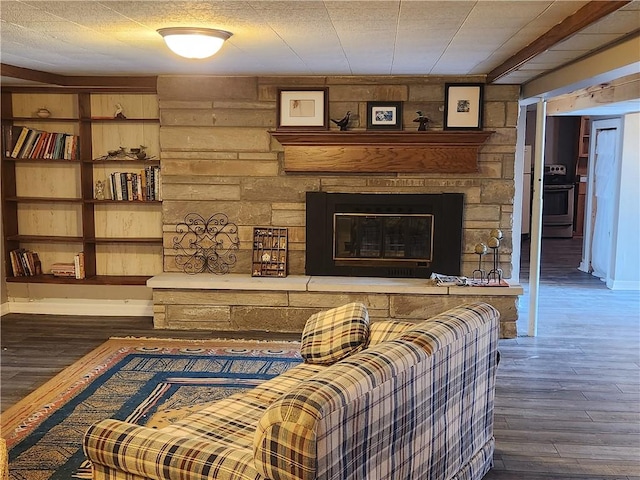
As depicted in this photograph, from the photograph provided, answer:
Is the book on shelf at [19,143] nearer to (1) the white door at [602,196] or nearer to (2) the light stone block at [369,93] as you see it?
(2) the light stone block at [369,93]

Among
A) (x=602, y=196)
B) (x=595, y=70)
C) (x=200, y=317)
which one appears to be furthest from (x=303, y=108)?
(x=602, y=196)

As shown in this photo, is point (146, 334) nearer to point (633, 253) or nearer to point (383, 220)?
point (383, 220)

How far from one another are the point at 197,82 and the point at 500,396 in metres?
3.42

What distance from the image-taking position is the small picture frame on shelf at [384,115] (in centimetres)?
525

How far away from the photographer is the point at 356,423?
1932 mm

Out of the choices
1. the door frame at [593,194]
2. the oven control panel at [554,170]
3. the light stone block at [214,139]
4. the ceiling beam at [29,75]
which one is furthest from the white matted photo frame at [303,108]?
the oven control panel at [554,170]

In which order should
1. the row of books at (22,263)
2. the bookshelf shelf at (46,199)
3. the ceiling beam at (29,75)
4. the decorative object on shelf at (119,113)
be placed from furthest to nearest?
the row of books at (22,263) → the bookshelf shelf at (46,199) → the decorative object on shelf at (119,113) → the ceiling beam at (29,75)

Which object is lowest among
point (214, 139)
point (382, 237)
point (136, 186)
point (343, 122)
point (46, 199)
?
point (382, 237)

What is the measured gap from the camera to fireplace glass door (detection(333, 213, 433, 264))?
5.39 m

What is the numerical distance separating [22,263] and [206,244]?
5.78 ft

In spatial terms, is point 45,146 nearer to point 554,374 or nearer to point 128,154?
point 128,154

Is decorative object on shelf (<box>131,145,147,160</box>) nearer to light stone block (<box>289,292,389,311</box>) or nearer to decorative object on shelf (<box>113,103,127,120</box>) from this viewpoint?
decorative object on shelf (<box>113,103,127,120</box>)

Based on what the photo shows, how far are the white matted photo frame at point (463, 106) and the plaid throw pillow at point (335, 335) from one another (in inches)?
103

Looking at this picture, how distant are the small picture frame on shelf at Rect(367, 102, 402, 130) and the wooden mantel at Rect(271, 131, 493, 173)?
0.15m
